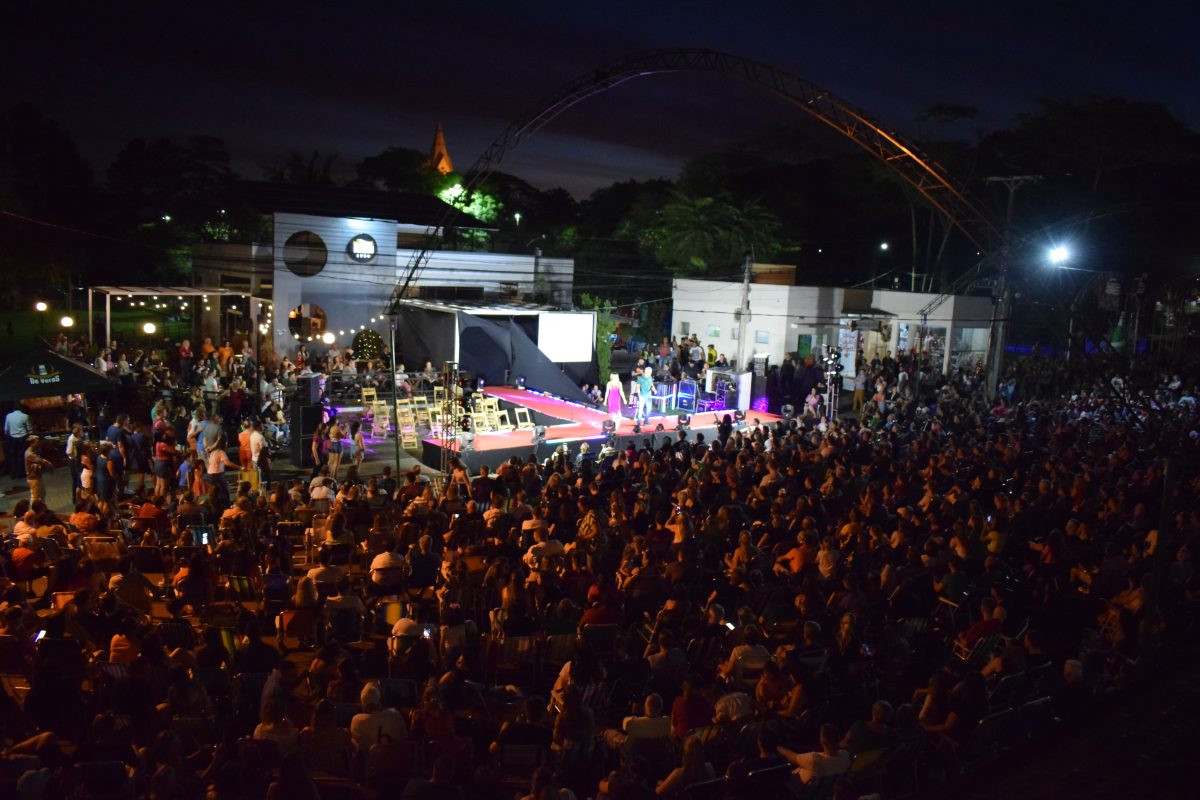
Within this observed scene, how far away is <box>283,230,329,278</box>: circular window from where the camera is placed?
2725 cm

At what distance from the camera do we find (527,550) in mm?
9094

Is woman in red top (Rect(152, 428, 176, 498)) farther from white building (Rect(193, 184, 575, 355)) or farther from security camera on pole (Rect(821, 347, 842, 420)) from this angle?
security camera on pole (Rect(821, 347, 842, 420))

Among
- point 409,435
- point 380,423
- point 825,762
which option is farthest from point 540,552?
point 380,423

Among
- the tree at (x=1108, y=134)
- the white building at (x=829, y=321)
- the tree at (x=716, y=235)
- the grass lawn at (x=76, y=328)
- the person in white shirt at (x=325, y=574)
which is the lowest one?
the person in white shirt at (x=325, y=574)

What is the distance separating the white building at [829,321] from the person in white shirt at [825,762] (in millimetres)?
25969

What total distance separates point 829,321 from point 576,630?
26.1 metres

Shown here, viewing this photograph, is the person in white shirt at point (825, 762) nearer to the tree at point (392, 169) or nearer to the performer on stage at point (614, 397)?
the performer on stage at point (614, 397)

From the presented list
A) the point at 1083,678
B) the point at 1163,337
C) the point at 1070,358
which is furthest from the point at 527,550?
the point at 1163,337

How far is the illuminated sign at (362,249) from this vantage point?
92.4ft

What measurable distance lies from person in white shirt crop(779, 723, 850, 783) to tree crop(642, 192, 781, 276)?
32.7 m

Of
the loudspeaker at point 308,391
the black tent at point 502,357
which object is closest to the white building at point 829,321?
the black tent at point 502,357

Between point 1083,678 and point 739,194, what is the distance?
44411mm

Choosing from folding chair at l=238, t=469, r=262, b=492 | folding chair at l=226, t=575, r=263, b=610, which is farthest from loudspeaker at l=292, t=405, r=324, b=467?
folding chair at l=226, t=575, r=263, b=610

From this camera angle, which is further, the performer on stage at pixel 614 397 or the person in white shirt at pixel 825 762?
the performer on stage at pixel 614 397
